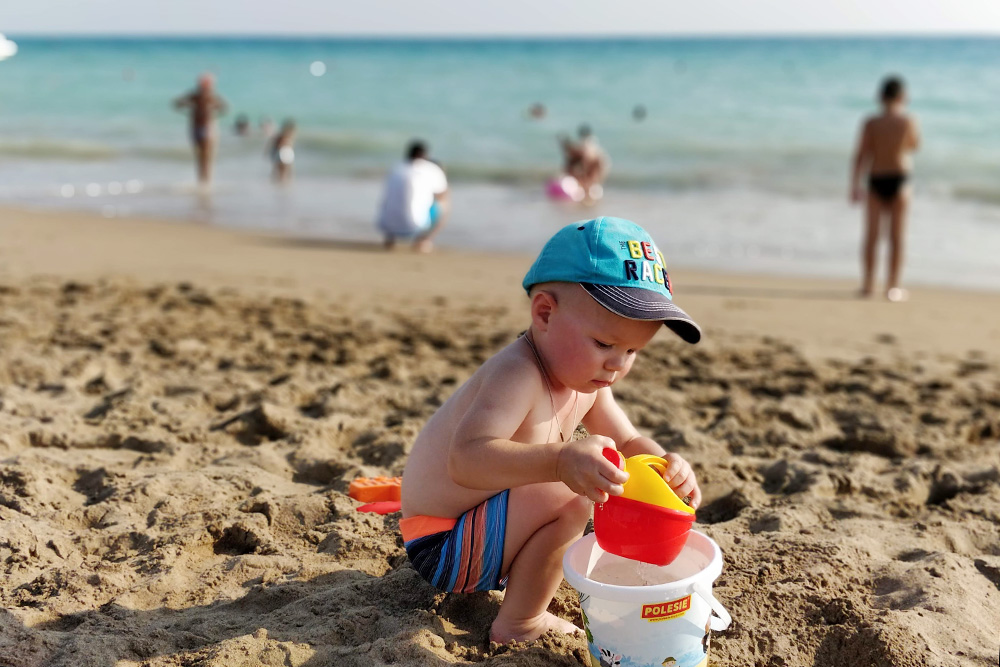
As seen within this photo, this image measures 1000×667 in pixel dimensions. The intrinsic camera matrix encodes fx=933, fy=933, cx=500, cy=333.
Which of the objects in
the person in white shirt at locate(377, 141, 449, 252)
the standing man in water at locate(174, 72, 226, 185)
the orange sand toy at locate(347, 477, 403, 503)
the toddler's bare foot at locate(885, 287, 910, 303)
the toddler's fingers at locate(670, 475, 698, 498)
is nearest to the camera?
the toddler's fingers at locate(670, 475, 698, 498)

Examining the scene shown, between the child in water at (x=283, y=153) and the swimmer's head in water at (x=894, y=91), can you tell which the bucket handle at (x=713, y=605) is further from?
the child in water at (x=283, y=153)

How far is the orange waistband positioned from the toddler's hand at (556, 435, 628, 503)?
450 millimetres

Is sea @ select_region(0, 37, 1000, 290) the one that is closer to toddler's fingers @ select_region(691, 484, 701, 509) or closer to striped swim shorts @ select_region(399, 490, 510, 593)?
toddler's fingers @ select_region(691, 484, 701, 509)

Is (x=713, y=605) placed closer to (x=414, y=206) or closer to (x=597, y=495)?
(x=597, y=495)

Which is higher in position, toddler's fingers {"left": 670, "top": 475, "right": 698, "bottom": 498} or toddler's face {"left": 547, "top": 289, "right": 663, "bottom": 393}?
toddler's face {"left": 547, "top": 289, "right": 663, "bottom": 393}

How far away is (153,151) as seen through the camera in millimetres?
16625

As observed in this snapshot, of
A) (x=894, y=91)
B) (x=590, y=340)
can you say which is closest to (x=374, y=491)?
(x=590, y=340)

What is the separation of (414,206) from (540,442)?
7045 millimetres

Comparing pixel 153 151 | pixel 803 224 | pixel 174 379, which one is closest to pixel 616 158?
pixel 803 224

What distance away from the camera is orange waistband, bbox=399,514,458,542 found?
2363 millimetres

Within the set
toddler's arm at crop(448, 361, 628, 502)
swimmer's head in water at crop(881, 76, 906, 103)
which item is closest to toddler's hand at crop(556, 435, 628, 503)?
toddler's arm at crop(448, 361, 628, 502)

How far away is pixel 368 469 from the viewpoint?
3.31 meters

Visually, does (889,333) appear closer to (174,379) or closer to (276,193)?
(174,379)

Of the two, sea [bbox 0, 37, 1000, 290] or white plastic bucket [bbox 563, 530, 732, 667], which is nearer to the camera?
white plastic bucket [bbox 563, 530, 732, 667]
